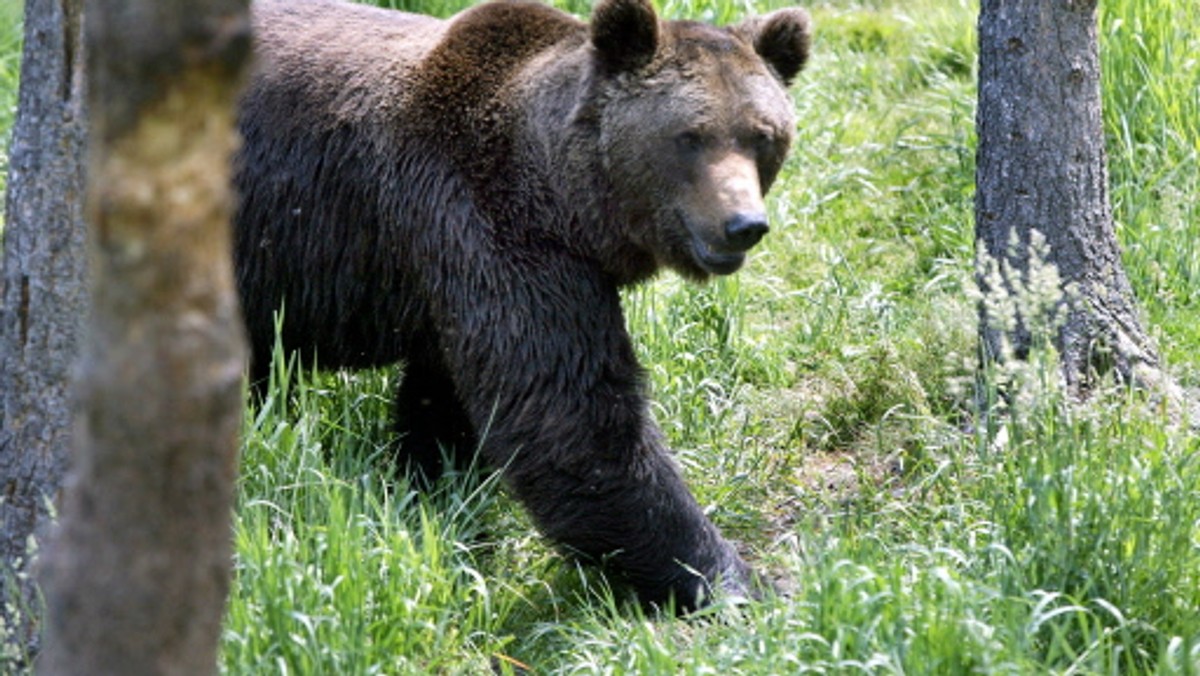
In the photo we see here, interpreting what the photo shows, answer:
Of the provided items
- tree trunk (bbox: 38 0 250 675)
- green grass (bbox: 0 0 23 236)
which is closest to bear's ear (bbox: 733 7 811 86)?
tree trunk (bbox: 38 0 250 675)

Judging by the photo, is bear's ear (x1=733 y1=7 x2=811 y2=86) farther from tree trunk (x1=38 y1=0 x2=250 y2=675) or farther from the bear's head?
tree trunk (x1=38 y1=0 x2=250 y2=675)

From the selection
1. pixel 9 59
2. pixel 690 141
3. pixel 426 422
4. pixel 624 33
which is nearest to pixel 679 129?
pixel 690 141

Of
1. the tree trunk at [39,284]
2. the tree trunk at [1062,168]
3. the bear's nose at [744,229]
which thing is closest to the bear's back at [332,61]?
the bear's nose at [744,229]

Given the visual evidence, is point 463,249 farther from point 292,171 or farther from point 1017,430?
point 1017,430

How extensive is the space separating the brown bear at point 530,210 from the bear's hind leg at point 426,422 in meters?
0.11

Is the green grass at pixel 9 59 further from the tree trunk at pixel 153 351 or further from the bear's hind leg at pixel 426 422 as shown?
the tree trunk at pixel 153 351

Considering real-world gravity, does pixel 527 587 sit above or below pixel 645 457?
below

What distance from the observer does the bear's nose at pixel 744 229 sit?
A: 4723 mm

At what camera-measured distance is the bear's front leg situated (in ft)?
16.0

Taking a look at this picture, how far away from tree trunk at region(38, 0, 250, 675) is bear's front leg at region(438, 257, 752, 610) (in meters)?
2.59

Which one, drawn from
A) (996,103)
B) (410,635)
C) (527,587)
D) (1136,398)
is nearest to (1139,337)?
(1136,398)

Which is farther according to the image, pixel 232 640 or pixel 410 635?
pixel 410 635

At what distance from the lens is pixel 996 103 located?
17.6ft

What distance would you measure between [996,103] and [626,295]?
1645 mm
